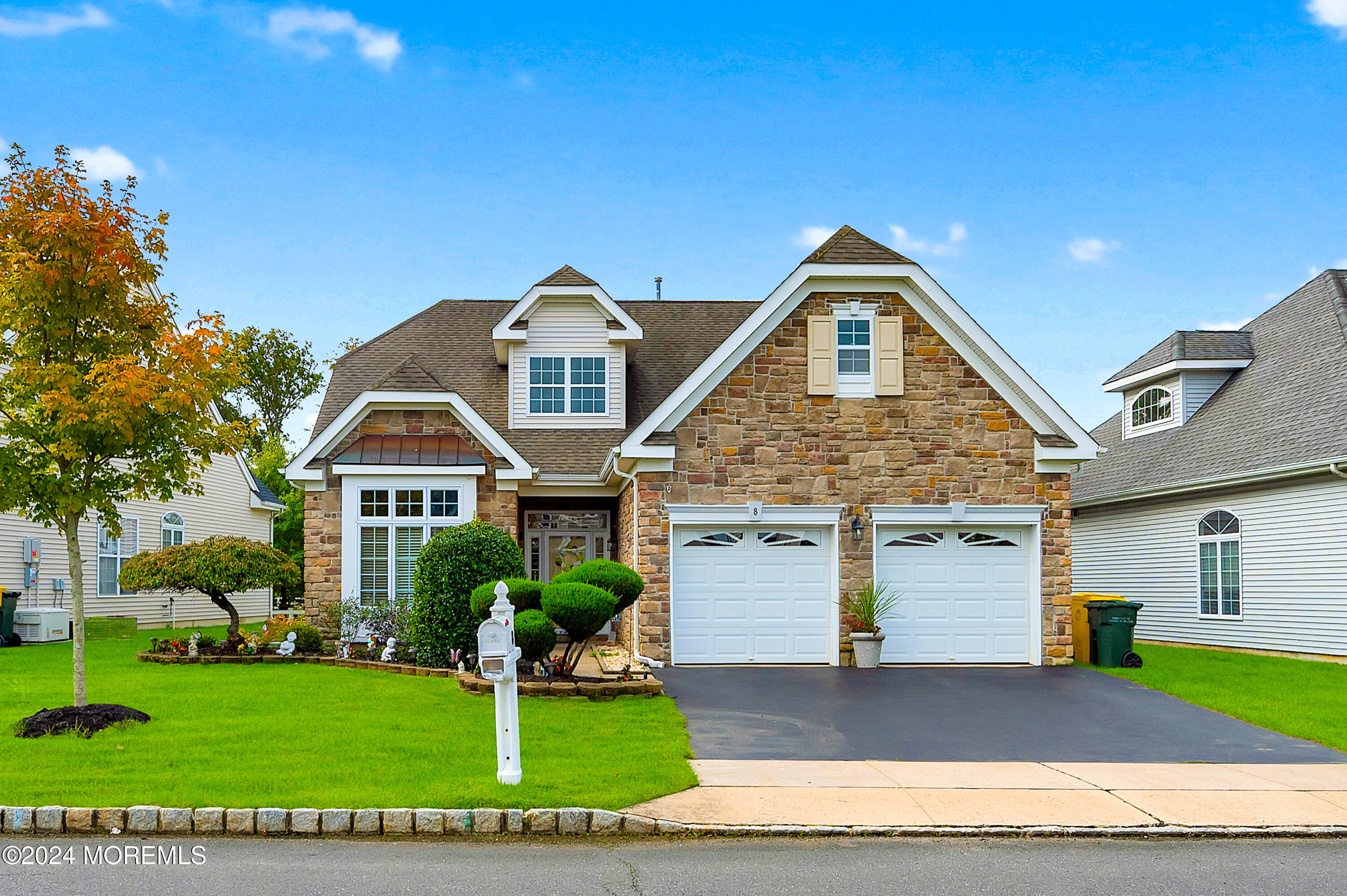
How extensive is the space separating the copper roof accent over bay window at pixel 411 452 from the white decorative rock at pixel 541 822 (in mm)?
11445

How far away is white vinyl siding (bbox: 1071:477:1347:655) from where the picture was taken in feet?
58.7

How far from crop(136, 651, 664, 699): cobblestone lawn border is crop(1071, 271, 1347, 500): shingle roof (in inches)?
487

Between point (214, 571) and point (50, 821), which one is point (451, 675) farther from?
point (50, 821)

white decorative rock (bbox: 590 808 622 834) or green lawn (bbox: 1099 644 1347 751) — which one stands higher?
white decorative rock (bbox: 590 808 622 834)

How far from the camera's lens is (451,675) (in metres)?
14.8

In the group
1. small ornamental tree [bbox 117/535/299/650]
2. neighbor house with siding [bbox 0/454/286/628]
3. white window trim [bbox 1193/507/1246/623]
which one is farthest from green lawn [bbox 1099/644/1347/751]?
neighbor house with siding [bbox 0/454/286/628]

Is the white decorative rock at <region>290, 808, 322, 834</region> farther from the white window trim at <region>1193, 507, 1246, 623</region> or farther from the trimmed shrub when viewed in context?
the white window trim at <region>1193, 507, 1246, 623</region>

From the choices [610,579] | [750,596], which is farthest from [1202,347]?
[610,579]

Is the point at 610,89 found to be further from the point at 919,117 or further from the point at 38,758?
the point at 38,758

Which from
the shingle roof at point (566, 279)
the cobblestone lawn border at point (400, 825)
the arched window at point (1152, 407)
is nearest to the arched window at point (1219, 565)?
the arched window at point (1152, 407)

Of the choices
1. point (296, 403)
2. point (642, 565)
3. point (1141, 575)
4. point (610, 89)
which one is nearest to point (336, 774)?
point (642, 565)

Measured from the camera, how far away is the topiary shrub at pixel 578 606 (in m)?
12.7

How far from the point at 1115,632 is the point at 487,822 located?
12.8 meters

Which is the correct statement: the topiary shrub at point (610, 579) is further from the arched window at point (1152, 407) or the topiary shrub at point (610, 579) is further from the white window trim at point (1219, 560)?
the arched window at point (1152, 407)
